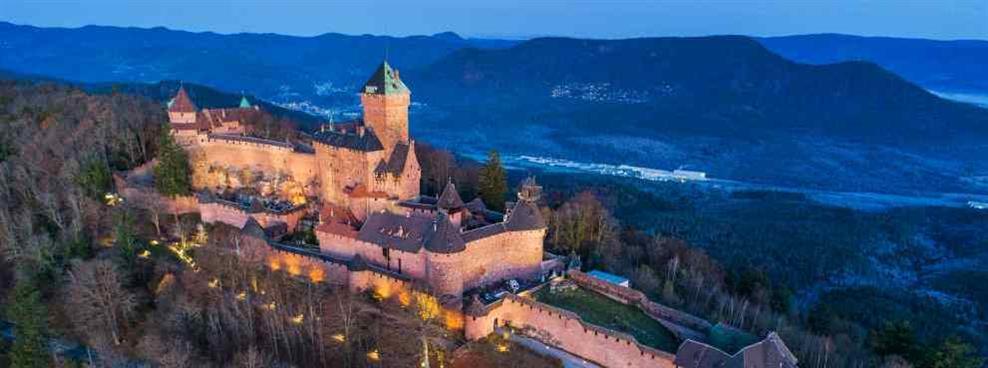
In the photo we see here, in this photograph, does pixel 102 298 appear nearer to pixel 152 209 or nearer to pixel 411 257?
pixel 152 209

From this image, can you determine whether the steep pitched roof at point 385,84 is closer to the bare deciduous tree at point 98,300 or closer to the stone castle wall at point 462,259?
the stone castle wall at point 462,259

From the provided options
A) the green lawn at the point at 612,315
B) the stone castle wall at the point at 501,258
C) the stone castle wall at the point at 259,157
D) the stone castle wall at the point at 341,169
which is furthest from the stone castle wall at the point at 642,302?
the stone castle wall at the point at 259,157

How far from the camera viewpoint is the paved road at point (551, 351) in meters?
31.2

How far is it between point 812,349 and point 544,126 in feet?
511

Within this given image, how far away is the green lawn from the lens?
32.0 metres

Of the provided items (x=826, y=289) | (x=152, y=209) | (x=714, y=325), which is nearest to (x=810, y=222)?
(x=826, y=289)

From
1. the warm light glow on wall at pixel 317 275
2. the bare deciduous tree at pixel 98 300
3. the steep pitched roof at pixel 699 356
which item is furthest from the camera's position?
the warm light glow on wall at pixel 317 275

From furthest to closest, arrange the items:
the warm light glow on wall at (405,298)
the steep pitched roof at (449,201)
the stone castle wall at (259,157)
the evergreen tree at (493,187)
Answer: the evergreen tree at (493,187)
the stone castle wall at (259,157)
the steep pitched roof at (449,201)
the warm light glow on wall at (405,298)

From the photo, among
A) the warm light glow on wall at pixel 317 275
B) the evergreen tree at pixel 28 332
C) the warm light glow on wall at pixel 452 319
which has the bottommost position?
the evergreen tree at pixel 28 332

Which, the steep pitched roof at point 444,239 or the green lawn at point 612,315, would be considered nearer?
the green lawn at point 612,315

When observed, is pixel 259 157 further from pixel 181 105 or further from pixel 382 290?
pixel 382 290

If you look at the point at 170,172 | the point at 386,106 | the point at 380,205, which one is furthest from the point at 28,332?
the point at 386,106

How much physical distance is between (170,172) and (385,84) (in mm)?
16542

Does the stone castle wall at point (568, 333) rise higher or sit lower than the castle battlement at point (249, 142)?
lower
